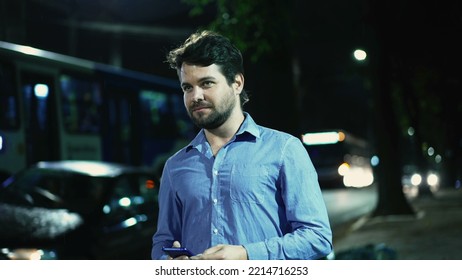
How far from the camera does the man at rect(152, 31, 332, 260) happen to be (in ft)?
8.88

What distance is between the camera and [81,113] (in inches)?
616

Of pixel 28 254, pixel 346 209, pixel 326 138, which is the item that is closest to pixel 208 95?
pixel 28 254

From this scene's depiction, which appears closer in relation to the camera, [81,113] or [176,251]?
[176,251]

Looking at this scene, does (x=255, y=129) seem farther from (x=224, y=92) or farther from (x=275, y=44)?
(x=275, y=44)

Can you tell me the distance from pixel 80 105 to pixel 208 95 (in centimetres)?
1317

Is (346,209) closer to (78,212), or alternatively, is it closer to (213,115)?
(78,212)

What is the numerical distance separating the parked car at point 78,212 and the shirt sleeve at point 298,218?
14.6ft

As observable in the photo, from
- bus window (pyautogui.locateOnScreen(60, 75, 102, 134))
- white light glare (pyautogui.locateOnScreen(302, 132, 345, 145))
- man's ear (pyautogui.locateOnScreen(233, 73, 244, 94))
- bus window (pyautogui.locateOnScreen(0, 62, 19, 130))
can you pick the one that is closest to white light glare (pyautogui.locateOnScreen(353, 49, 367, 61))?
bus window (pyautogui.locateOnScreen(60, 75, 102, 134))

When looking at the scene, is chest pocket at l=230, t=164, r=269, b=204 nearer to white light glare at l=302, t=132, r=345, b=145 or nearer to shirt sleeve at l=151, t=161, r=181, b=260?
shirt sleeve at l=151, t=161, r=181, b=260

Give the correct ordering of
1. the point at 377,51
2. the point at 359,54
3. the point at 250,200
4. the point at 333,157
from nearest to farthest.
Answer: the point at 250,200 → the point at 377,51 → the point at 359,54 → the point at 333,157

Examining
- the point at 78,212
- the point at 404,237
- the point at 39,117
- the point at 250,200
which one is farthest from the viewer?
the point at 39,117

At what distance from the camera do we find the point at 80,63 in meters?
16.0

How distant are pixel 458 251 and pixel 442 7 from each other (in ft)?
12.6

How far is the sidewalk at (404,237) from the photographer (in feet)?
24.4
